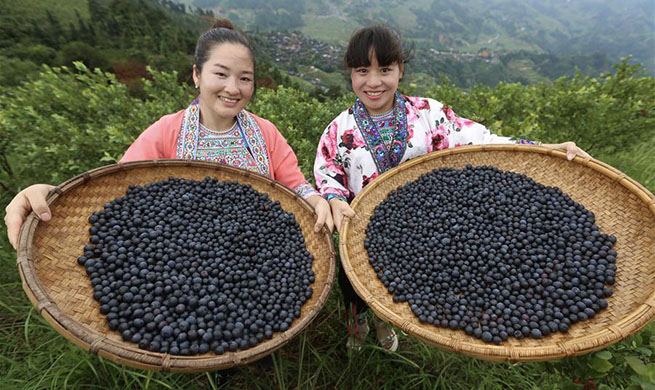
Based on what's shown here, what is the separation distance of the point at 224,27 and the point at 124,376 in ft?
9.02

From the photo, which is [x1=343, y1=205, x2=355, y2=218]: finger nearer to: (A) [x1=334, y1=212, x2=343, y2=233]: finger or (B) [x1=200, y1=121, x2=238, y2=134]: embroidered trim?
(A) [x1=334, y1=212, x2=343, y2=233]: finger

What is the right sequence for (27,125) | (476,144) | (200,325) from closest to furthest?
(200,325) < (476,144) < (27,125)

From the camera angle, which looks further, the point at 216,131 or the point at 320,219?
the point at 216,131

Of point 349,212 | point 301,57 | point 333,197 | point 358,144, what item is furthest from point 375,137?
point 301,57

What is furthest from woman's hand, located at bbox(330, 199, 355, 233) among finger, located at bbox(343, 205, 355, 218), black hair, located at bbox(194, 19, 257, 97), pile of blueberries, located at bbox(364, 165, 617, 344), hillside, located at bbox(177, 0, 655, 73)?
hillside, located at bbox(177, 0, 655, 73)

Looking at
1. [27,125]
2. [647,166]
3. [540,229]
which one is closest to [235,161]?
[540,229]

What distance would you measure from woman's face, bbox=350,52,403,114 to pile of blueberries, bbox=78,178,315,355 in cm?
112

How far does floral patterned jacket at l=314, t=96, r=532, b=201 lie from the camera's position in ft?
9.73

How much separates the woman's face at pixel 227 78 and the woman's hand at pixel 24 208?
1224 mm

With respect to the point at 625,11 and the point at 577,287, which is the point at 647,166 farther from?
the point at 625,11

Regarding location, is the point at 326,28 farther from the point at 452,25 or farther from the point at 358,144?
the point at 358,144

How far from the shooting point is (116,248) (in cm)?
217

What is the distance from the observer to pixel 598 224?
2662mm

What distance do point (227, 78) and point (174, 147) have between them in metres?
0.81
